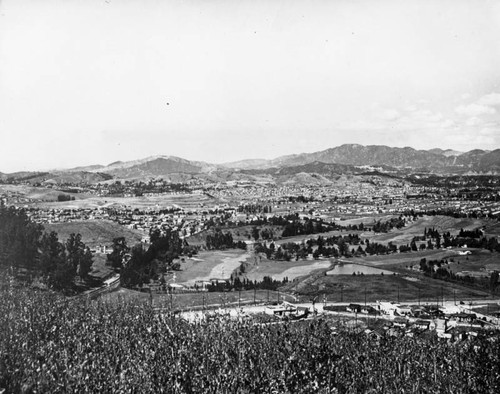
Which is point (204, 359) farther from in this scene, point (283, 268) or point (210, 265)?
point (210, 265)

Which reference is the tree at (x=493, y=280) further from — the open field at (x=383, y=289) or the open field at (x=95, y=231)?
the open field at (x=95, y=231)

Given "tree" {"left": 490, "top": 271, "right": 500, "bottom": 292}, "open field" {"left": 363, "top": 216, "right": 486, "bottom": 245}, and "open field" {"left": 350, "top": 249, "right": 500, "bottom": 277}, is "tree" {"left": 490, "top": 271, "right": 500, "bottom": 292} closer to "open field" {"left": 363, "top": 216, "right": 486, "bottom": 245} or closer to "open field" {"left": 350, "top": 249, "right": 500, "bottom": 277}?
"open field" {"left": 350, "top": 249, "right": 500, "bottom": 277}

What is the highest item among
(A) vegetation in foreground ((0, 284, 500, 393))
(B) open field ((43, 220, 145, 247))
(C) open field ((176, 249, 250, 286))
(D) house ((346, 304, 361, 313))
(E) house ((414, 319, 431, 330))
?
(A) vegetation in foreground ((0, 284, 500, 393))

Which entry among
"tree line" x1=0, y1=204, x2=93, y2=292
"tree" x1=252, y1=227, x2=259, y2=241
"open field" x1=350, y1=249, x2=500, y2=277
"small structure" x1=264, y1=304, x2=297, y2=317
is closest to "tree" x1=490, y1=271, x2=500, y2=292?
"open field" x1=350, y1=249, x2=500, y2=277

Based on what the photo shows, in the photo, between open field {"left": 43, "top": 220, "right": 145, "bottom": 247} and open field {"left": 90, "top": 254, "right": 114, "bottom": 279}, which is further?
open field {"left": 43, "top": 220, "right": 145, "bottom": 247}

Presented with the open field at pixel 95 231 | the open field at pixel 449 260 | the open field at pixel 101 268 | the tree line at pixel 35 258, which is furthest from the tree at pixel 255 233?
the tree line at pixel 35 258

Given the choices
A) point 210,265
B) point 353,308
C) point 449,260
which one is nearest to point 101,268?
point 210,265
